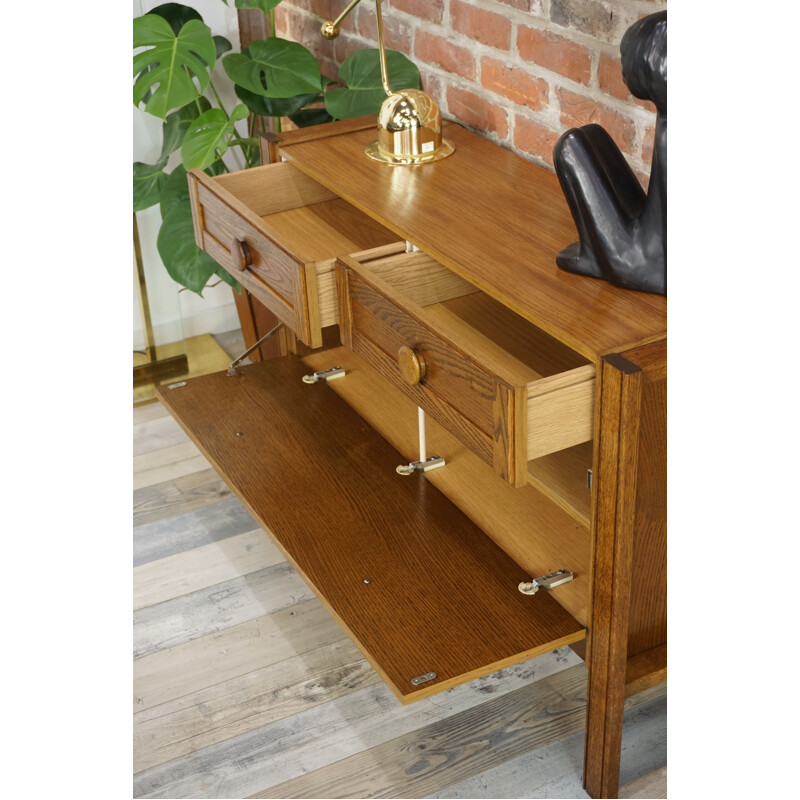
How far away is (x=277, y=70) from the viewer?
205 centimetres

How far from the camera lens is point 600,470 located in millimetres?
1184

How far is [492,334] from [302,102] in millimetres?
964

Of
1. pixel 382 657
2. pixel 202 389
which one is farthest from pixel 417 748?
pixel 202 389

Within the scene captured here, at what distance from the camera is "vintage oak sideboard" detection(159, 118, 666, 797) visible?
1181 mm

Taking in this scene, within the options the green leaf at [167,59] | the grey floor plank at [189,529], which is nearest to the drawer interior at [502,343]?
the green leaf at [167,59]

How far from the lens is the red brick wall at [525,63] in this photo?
57.4 inches

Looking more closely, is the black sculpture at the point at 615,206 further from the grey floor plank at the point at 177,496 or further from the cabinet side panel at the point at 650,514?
the grey floor plank at the point at 177,496

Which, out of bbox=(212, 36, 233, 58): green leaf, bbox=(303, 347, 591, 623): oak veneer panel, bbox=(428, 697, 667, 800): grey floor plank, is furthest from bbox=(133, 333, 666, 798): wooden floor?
bbox=(212, 36, 233, 58): green leaf

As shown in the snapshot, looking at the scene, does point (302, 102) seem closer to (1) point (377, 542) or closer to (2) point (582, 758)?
(1) point (377, 542)

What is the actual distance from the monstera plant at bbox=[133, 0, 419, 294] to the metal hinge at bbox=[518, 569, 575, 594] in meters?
1.02

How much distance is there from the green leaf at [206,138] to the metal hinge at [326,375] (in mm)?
471

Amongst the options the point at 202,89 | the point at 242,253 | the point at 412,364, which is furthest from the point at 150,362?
the point at 412,364

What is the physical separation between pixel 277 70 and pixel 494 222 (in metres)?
0.82

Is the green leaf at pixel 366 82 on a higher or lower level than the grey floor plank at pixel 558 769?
higher
